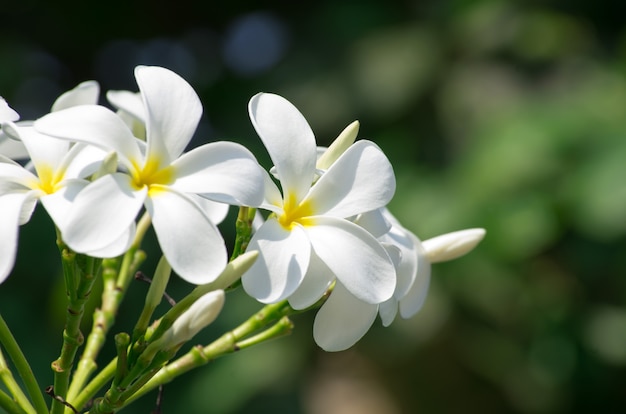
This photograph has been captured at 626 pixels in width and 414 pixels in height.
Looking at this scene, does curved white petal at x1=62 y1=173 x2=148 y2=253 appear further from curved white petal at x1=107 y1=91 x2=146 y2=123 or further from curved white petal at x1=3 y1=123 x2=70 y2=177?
curved white petal at x1=107 y1=91 x2=146 y2=123

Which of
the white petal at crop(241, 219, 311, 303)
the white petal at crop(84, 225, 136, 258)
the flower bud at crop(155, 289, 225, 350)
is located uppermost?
the white petal at crop(84, 225, 136, 258)

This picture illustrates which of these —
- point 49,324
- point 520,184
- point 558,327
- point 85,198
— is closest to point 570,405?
point 558,327

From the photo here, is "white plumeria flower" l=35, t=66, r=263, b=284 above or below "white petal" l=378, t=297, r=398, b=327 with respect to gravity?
above

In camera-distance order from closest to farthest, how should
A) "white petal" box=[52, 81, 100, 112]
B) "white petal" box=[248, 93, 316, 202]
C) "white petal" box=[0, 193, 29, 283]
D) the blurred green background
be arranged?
"white petal" box=[0, 193, 29, 283]
"white petal" box=[248, 93, 316, 202]
"white petal" box=[52, 81, 100, 112]
the blurred green background

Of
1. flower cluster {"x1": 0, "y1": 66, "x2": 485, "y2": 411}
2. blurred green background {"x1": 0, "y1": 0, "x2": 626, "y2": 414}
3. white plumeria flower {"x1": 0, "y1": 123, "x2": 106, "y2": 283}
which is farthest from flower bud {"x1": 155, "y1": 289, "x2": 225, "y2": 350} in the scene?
blurred green background {"x1": 0, "y1": 0, "x2": 626, "y2": 414}

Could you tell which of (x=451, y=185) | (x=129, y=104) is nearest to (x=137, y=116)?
(x=129, y=104)

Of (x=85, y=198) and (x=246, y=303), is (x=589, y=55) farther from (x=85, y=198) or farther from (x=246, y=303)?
(x=85, y=198)
